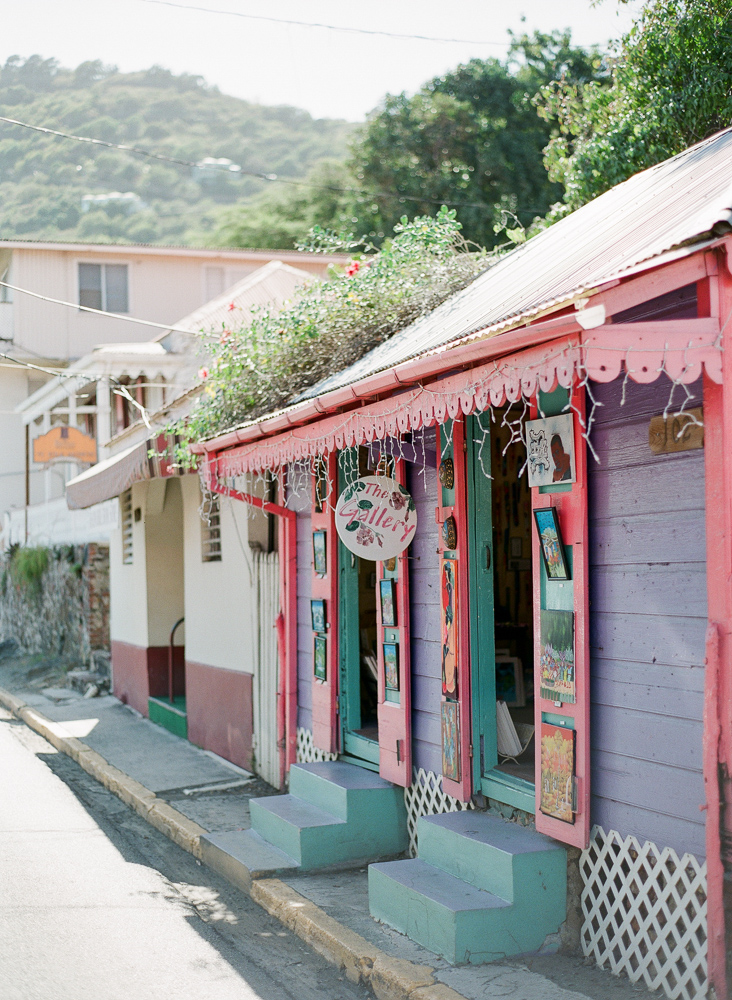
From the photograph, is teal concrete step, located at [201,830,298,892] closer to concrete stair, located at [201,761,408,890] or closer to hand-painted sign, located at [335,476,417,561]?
concrete stair, located at [201,761,408,890]

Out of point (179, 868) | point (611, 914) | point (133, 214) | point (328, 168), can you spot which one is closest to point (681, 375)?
point (611, 914)

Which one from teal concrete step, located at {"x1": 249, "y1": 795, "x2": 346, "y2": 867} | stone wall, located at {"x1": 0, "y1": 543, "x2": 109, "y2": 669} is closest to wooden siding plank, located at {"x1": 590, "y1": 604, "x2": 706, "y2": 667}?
teal concrete step, located at {"x1": 249, "y1": 795, "x2": 346, "y2": 867}

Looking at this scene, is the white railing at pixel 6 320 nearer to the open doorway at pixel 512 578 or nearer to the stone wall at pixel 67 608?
the stone wall at pixel 67 608

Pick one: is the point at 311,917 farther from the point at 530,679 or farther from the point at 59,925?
the point at 530,679

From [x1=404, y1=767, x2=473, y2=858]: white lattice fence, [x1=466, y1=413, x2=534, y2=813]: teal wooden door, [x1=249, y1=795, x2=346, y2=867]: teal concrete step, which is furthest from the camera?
[x1=249, y1=795, x2=346, y2=867]: teal concrete step

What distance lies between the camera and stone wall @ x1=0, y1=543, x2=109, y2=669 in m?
18.9

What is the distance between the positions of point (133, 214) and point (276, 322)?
179 feet

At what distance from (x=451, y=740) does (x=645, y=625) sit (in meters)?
1.92

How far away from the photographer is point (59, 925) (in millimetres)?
6004

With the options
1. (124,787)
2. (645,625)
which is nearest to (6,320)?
(124,787)

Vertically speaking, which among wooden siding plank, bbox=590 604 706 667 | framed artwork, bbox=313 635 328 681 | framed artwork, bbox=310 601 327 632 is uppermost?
wooden siding plank, bbox=590 604 706 667

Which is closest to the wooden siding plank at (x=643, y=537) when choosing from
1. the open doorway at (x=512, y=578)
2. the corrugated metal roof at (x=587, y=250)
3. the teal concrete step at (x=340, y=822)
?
the corrugated metal roof at (x=587, y=250)

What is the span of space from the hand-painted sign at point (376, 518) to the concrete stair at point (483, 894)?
75.5 inches

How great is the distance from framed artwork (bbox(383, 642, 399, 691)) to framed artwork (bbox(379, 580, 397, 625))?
0.17 m
